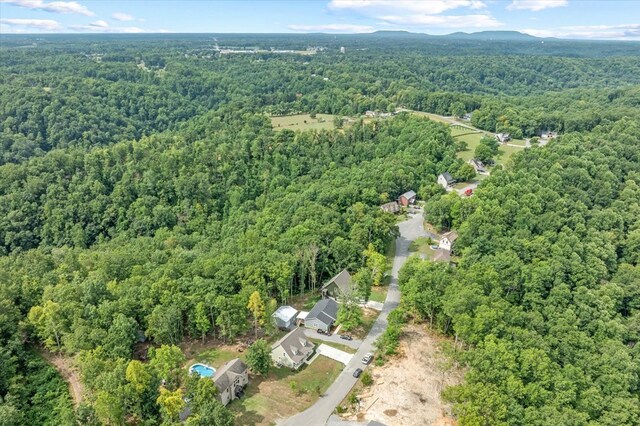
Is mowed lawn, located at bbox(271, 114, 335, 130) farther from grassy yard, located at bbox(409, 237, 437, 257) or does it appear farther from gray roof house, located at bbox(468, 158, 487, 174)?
grassy yard, located at bbox(409, 237, 437, 257)

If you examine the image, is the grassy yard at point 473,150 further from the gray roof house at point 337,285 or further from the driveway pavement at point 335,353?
the driveway pavement at point 335,353

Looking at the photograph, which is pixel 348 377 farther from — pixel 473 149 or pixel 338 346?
pixel 473 149

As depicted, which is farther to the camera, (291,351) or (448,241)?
(448,241)

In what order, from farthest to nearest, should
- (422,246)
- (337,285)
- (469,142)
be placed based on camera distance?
(469,142) → (422,246) → (337,285)

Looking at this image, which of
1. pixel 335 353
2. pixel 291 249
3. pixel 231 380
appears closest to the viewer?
pixel 231 380

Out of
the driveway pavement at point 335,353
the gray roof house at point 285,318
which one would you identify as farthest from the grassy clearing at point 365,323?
the gray roof house at point 285,318

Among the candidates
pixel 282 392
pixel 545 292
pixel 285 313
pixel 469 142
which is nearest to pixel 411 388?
pixel 282 392
